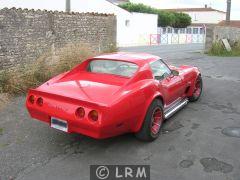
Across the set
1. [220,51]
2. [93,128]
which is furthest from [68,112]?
[220,51]

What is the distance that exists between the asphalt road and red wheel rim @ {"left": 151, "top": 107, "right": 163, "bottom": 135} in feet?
0.57

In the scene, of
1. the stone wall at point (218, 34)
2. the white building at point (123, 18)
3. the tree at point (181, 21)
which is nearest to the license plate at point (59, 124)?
the stone wall at point (218, 34)

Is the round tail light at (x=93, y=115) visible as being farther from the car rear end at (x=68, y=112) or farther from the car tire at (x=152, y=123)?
the car tire at (x=152, y=123)

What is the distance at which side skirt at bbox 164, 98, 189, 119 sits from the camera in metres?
6.35

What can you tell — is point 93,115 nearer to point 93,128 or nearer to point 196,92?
point 93,128

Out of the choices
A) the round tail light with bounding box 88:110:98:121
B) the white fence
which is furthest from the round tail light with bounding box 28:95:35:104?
the white fence

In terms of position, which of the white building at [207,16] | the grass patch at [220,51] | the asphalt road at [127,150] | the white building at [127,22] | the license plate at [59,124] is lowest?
the asphalt road at [127,150]

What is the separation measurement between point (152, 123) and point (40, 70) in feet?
15.5

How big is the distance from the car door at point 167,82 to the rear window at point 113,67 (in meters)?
0.44

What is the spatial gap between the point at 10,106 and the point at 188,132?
371 cm

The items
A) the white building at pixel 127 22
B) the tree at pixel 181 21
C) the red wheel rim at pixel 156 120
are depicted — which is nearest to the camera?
the red wheel rim at pixel 156 120

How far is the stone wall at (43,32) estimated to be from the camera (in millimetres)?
9828

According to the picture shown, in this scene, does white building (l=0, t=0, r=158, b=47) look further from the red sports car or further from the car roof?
the red sports car

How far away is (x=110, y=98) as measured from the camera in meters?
4.89
